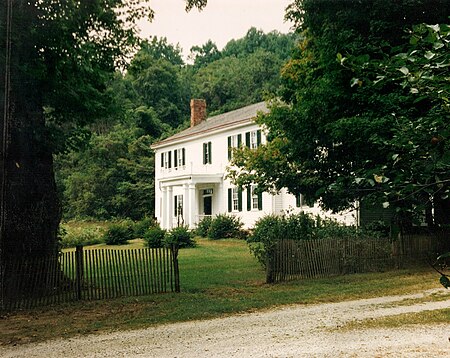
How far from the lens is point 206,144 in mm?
37250

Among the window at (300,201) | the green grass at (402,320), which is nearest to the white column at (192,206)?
the window at (300,201)

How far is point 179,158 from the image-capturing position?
134 ft

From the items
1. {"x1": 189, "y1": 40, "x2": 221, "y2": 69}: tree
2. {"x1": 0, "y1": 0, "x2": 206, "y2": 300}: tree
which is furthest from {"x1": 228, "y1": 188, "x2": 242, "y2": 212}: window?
{"x1": 189, "y1": 40, "x2": 221, "y2": 69}: tree

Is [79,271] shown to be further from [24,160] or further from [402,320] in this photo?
[402,320]

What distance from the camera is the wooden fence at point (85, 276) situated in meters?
11.5

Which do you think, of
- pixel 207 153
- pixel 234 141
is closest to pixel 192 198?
pixel 207 153

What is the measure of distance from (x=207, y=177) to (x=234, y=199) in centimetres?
276

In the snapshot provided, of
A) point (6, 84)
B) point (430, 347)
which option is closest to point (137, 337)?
point (430, 347)

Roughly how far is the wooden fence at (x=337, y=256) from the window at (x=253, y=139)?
630 inches

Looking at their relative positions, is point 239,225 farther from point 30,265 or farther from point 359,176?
point 359,176

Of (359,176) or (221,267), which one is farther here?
(221,267)

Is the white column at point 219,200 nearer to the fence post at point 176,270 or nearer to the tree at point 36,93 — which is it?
the tree at point 36,93

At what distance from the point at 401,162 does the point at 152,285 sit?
10.9m

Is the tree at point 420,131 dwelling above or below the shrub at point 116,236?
above
